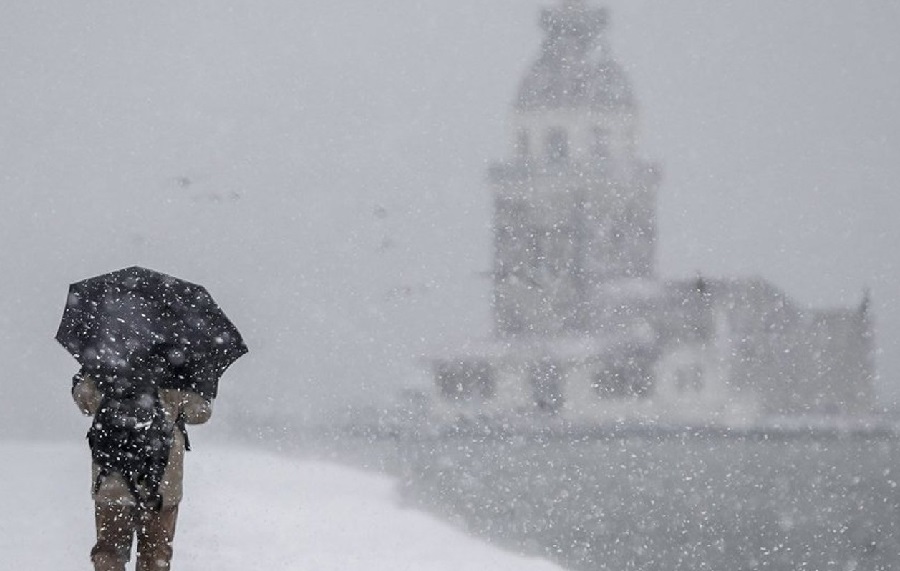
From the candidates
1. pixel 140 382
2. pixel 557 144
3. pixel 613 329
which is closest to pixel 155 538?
pixel 140 382

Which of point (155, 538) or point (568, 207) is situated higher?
point (568, 207)

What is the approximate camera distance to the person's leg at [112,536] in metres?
4.12

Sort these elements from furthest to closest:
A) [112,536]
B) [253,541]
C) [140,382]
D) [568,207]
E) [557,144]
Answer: [557,144], [568,207], [253,541], [112,536], [140,382]

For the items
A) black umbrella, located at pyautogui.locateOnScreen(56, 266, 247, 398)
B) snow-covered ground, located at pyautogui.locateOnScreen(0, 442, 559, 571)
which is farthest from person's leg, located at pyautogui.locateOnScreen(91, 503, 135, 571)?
snow-covered ground, located at pyautogui.locateOnScreen(0, 442, 559, 571)

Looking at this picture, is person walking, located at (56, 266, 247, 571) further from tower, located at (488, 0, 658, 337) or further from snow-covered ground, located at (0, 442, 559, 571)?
tower, located at (488, 0, 658, 337)

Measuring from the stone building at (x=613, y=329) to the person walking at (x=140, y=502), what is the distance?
2082 inches

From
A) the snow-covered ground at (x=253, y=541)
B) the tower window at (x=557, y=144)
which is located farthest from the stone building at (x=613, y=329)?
the snow-covered ground at (x=253, y=541)

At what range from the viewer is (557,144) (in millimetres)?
65250

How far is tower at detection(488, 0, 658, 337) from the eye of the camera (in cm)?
5953

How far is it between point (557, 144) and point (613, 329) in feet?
35.6

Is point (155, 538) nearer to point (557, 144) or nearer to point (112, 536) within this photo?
point (112, 536)

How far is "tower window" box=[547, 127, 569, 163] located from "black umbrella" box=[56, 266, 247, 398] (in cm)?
6071

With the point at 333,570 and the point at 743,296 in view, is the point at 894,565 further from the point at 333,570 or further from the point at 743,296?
the point at 743,296

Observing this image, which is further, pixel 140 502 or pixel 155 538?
pixel 155 538
